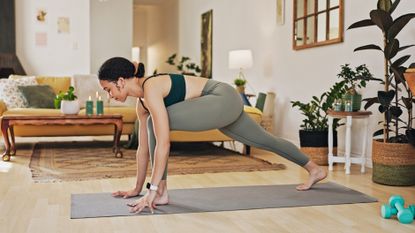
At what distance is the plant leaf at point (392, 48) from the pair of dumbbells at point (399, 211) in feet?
4.43

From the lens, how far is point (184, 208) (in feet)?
9.89

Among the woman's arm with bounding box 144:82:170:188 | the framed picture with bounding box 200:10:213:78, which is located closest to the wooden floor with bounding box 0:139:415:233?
the woman's arm with bounding box 144:82:170:188

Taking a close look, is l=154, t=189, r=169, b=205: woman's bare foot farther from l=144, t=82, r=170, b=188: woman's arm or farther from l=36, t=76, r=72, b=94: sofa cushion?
l=36, t=76, r=72, b=94: sofa cushion

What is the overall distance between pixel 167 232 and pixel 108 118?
8.90 ft

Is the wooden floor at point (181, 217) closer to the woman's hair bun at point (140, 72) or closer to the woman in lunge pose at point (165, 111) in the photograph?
the woman in lunge pose at point (165, 111)

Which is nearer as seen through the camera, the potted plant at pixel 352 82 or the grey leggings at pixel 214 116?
the grey leggings at pixel 214 116

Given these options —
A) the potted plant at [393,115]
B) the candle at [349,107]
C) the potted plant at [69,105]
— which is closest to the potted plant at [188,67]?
the potted plant at [69,105]

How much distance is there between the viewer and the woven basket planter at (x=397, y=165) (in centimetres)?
387

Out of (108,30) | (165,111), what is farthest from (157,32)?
(165,111)

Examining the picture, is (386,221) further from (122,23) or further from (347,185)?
(122,23)

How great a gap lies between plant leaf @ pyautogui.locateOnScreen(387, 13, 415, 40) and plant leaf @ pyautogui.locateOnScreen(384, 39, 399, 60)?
59mm

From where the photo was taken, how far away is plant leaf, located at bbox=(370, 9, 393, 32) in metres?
3.85

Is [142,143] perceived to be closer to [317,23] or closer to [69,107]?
[69,107]

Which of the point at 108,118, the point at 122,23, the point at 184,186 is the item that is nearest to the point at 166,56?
the point at 122,23
